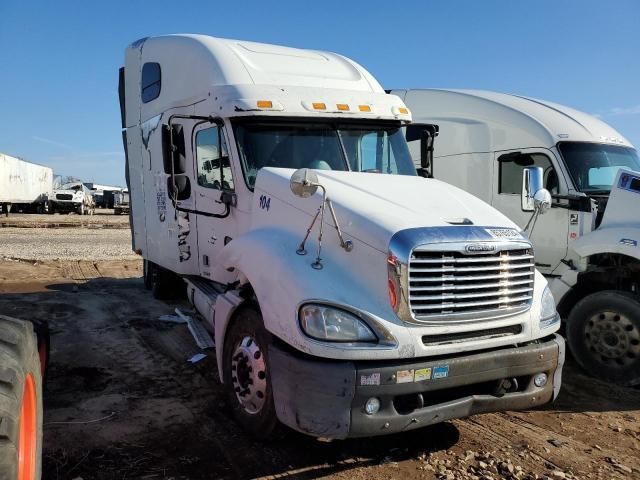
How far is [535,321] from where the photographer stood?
396 centimetres

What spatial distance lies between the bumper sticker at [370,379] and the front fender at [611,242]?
3.90 m

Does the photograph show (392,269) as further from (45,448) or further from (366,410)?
(45,448)

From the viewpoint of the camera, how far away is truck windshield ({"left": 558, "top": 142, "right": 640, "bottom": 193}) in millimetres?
7254

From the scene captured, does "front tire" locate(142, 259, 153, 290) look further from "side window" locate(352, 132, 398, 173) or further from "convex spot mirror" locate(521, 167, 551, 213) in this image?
"convex spot mirror" locate(521, 167, 551, 213)

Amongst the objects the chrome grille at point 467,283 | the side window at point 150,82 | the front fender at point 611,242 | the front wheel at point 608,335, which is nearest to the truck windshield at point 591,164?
the front fender at point 611,242

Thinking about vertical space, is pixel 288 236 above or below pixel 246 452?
above

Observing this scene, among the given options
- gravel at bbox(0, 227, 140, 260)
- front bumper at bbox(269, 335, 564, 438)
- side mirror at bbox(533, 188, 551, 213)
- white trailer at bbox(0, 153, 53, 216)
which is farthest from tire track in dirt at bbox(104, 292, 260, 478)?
white trailer at bbox(0, 153, 53, 216)

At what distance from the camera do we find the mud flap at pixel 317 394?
323cm

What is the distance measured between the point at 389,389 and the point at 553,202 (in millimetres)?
4998

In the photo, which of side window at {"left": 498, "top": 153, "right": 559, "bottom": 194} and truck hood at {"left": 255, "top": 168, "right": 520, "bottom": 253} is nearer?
truck hood at {"left": 255, "top": 168, "right": 520, "bottom": 253}

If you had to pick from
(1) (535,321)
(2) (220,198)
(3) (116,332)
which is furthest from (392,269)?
(3) (116,332)

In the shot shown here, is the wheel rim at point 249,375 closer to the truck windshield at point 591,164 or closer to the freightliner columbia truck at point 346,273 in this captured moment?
the freightliner columbia truck at point 346,273

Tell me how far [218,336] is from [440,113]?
589 cm

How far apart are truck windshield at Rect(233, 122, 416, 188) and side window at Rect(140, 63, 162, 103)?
266cm
